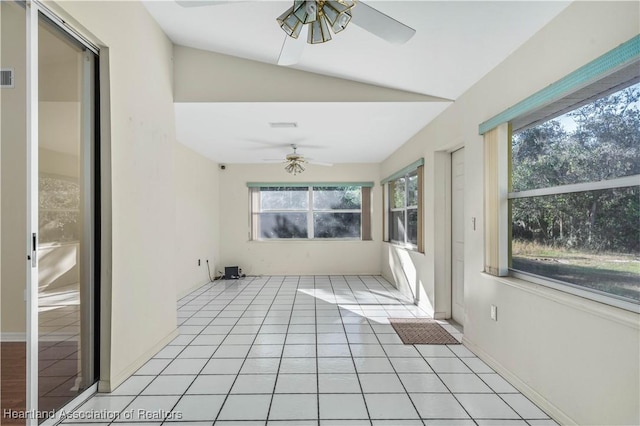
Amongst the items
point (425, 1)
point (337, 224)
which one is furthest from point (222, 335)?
point (337, 224)

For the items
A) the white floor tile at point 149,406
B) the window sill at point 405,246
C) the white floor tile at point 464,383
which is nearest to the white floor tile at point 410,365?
the white floor tile at point 464,383

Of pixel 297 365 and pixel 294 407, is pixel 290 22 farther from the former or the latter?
pixel 297 365

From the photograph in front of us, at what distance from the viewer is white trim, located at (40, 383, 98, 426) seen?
1853 millimetres

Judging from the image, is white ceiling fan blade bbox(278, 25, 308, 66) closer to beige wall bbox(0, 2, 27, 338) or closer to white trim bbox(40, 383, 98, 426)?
beige wall bbox(0, 2, 27, 338)

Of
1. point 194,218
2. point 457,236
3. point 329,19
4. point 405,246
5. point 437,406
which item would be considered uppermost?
point 329,19

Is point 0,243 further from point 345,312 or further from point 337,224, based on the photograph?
point 337,224

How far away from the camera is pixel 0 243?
1.74m

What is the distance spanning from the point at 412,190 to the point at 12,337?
4573 mm

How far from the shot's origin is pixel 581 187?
1.81m

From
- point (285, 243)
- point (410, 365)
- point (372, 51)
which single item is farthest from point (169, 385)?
point (285, 243)

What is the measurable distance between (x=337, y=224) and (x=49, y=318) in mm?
5482

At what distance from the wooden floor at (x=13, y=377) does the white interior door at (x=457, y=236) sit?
147 inches

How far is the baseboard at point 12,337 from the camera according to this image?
1842 millimetres

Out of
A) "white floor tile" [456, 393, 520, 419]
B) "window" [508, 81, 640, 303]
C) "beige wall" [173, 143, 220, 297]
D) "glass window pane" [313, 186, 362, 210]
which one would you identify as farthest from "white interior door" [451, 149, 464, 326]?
"beige wall" [173, 143, 220, 297]
